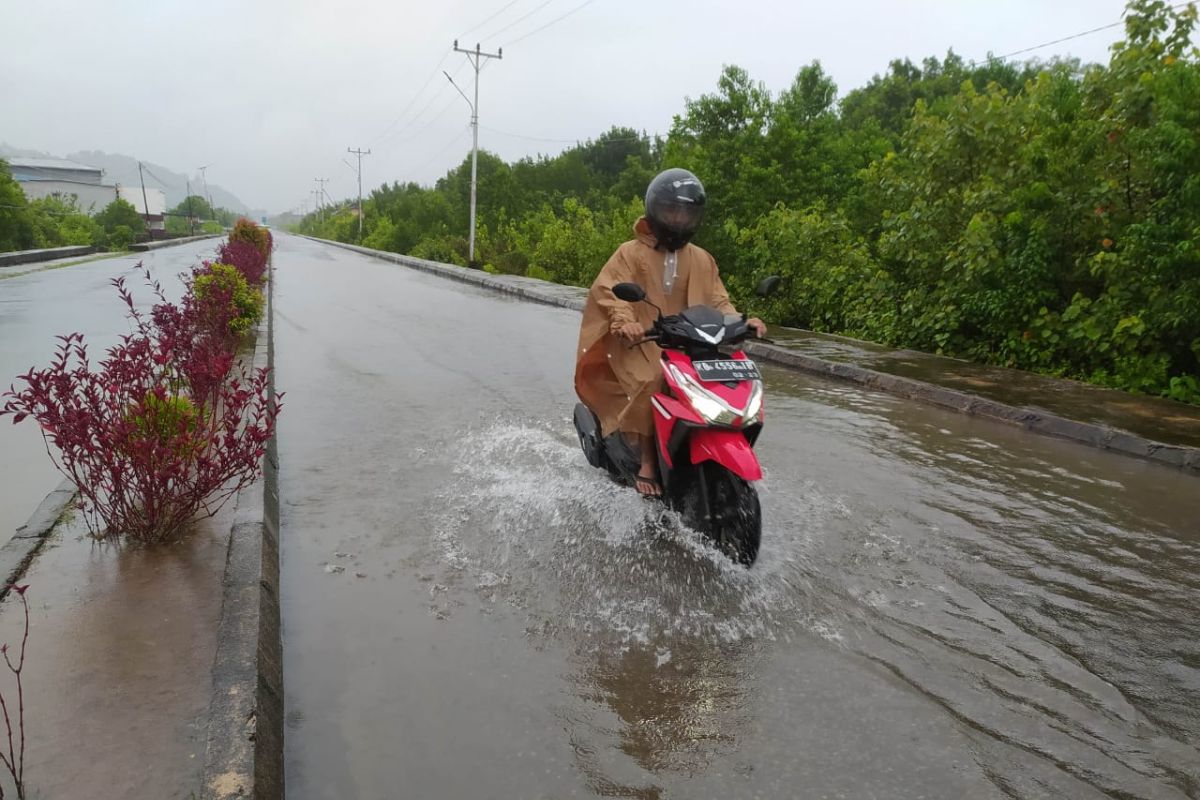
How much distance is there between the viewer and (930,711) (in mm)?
3037

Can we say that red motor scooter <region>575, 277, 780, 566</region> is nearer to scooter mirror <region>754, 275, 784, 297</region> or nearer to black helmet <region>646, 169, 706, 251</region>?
scooter mirror <region>754, 275, 784, 297</region>

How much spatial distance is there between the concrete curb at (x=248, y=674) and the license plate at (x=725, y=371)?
228cm

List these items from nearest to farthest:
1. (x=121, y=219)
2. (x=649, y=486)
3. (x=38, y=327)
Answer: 1. (x=649, y=486)
2. (x=38, y=327)
3. (x=121, y=219)

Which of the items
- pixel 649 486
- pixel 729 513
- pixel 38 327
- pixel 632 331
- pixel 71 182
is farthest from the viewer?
pixel 71 182

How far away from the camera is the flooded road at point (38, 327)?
219 inches

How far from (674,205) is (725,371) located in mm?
1098

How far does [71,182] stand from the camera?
10594cm

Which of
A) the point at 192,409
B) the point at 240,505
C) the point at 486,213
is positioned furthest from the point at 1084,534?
the point at 486,213

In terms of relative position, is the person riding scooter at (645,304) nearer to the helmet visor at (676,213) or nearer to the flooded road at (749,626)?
the helmet visor at (676,213)

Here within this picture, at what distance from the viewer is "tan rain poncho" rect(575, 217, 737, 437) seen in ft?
15.6

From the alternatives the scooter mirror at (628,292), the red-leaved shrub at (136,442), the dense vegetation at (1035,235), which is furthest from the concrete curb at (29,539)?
the dense vegetation at (1035,235)

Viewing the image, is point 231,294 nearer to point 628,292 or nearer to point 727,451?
point 628,292

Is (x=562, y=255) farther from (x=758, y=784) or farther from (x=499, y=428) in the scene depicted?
(x=758, y=784)

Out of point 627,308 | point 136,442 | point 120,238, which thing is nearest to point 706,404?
point 627,308
